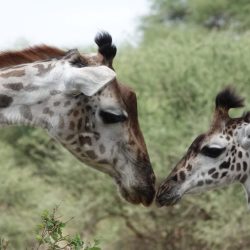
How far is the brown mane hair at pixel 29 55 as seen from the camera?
794 cm

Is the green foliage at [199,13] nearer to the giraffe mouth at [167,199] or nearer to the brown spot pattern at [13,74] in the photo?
the giraffe mouth at [167,199]

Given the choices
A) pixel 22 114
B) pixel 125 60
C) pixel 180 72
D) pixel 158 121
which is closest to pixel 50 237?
pixel 22 114

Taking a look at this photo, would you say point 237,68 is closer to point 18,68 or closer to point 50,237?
point 18,68

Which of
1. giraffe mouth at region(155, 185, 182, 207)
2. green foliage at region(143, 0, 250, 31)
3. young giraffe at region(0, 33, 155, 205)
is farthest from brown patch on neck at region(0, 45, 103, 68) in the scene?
green foliage at region(143, 0, 250, 31)

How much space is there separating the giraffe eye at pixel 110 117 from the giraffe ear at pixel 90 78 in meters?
0.32

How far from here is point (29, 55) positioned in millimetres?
7969

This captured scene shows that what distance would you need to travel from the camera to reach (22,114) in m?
7.68

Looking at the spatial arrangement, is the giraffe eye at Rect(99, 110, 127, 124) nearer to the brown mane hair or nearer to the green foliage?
the brown mane hair

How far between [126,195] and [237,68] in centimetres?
1277

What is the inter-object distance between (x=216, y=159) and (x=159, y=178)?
8.49m

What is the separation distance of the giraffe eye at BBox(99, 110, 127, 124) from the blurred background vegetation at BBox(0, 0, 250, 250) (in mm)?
9965

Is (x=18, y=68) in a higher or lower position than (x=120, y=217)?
higher

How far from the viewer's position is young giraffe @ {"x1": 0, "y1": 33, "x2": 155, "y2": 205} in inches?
303

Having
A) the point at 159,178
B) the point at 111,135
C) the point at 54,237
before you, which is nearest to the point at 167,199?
the point at 111,135
